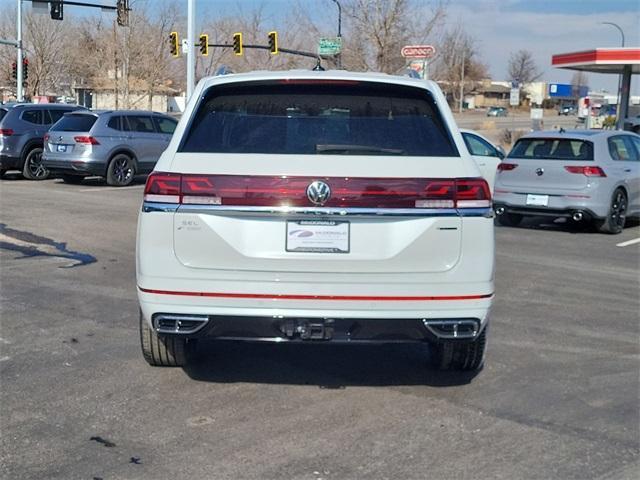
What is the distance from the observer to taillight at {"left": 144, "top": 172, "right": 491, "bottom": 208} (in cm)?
452

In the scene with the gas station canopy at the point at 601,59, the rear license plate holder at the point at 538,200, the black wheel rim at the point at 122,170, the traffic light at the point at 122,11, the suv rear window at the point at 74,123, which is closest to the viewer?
the rear license plate holder at the point at 538,200

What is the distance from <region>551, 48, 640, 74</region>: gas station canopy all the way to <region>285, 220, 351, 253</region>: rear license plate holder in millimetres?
28526

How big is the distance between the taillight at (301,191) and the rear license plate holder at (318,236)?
10 cm

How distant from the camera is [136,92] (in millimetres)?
58656

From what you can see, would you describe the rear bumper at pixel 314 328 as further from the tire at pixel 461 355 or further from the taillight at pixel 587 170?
the taillight at pixel 587 170

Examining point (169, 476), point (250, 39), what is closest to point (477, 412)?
point (169, 476)

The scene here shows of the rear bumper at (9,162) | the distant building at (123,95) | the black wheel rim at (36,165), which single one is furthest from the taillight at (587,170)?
the distant building at (123,95)

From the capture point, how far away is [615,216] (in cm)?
1334

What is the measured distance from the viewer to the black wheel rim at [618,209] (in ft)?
43.5

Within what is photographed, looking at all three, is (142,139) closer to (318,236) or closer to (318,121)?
(318,121)

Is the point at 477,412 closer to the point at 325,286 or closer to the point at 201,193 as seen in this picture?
the point at 325,286

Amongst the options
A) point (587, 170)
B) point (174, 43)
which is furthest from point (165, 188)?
point (174, 43)

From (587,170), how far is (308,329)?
9261 millimetres

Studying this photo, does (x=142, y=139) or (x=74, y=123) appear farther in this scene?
(x=142, y=139)
